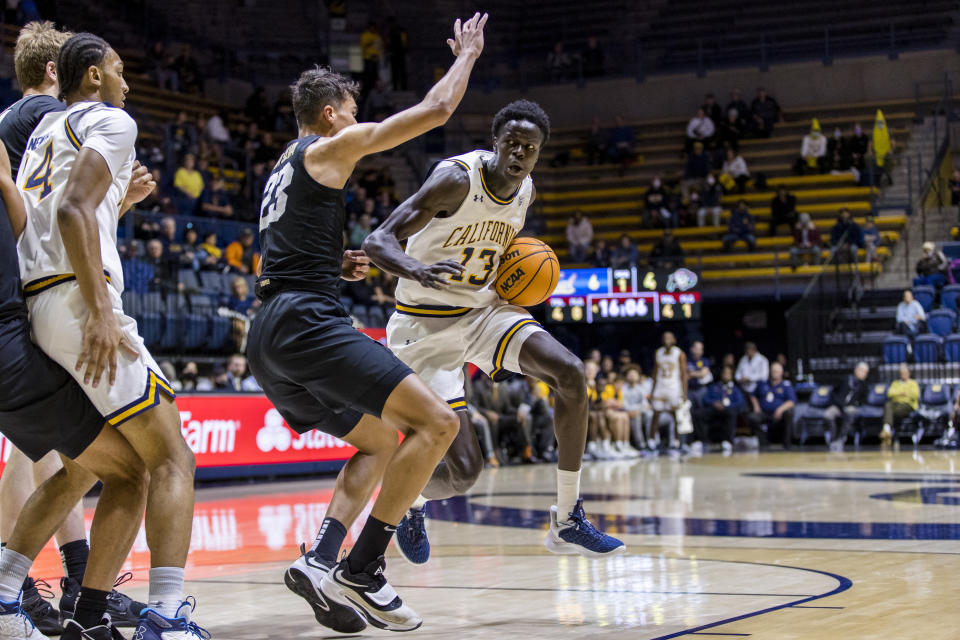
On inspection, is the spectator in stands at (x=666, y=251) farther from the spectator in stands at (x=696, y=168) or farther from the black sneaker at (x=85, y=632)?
the black sneaker at (x=85, y=632)

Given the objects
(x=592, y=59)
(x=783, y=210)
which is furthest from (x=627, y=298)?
(x=592, y=59)

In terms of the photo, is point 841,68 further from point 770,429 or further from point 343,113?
point 343,113

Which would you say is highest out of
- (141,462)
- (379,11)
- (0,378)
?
(379,11)

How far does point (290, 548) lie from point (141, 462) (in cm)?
319

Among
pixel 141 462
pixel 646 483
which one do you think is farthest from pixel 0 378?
pixel 646 483

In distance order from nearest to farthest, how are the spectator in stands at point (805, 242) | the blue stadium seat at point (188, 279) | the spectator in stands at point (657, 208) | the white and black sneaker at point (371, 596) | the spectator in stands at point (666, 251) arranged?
the white and black sneaker at point (371, 596)
the blue stadium seat at point (188, 279)
the spectator in stands at point (805, 242)
the spectator in stands at point (666, 251)
the spectator in stands at point (657, 208)

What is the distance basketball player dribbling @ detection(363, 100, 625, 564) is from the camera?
500 cm

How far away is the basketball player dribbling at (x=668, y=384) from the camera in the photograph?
16.4m

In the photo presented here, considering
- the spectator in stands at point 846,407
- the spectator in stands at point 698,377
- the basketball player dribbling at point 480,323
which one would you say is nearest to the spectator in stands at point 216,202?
the spectator in stands at point 698,377

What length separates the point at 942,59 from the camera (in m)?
21.7

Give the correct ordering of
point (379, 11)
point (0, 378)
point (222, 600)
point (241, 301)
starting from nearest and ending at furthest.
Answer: point (0, 378) → point (222, 600) → point (241, 301) → point (379, 11)

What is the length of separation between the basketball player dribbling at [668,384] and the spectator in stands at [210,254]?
6.37m

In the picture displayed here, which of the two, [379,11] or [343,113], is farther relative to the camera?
[379,11]

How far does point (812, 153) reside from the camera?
2158 centimetres
